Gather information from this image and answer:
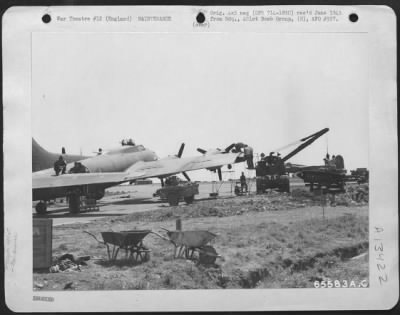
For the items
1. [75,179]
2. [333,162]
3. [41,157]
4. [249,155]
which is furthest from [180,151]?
[333,162]

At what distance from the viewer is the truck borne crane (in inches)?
126

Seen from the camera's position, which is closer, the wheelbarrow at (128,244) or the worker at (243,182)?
the wheelbarrow at (128,244)

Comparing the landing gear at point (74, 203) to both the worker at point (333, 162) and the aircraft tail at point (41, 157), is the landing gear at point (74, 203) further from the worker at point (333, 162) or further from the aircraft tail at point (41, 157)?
the worker at point (333, 162)

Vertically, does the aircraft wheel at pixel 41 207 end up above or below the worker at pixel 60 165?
below

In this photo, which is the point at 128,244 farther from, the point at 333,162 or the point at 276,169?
the point at 333,162

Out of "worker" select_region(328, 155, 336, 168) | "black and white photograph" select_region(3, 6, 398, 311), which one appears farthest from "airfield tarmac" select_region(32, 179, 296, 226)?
"worker" select_region(328, 155, 336, 168)

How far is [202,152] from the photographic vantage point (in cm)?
322

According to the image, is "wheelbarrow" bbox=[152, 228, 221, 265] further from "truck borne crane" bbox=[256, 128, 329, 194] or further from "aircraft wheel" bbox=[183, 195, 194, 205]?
"truck borne crane" bbox=[256, 128, 329, 194]

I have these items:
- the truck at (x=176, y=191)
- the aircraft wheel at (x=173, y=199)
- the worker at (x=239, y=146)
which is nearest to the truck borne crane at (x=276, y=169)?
the worker at (x=239, y=146)

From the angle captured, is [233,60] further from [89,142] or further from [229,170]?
[89,142]

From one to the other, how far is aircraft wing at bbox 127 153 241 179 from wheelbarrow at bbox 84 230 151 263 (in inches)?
17.1

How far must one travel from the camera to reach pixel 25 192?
3166 millimetres

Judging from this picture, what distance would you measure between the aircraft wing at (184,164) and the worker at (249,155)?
2.0 inches

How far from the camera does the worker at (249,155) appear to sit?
3.19 metres
